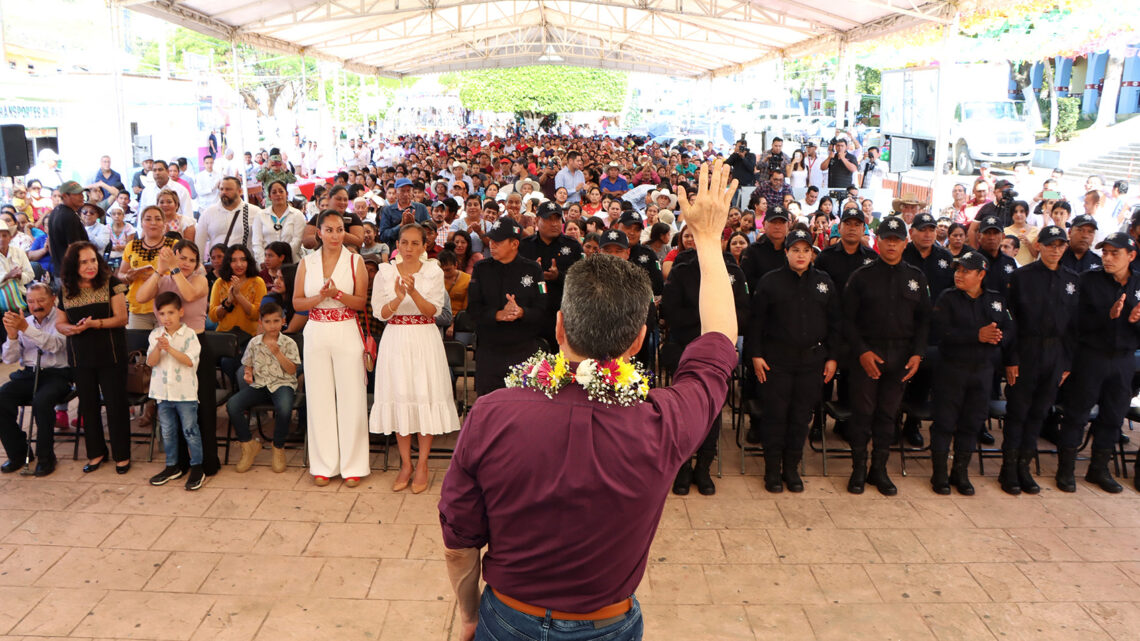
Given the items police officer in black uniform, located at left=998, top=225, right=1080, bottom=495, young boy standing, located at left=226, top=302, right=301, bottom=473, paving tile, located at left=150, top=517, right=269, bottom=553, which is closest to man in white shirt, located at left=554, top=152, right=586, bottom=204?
young boy standing, located at left=226, top=302, right=301, bottom=473

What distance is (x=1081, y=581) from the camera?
14.6ft

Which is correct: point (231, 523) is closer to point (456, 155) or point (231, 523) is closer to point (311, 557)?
point (311, 557)

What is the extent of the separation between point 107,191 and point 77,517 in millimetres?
8056

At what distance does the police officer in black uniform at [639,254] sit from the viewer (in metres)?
6.74

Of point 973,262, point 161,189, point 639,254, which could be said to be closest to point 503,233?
point 639,254

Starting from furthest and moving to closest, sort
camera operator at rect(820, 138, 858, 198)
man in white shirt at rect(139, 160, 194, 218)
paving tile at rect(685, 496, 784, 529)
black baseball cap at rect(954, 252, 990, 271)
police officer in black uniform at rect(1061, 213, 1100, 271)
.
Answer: camera operator at rect(820, 138, 858, 198), man in white shirt at rect(139, 160, 194, 218), police officer in black uniform at rect(1061, 213, 1100, 271), black baseball cap at rect(954, 252, 990, 271), paving tile at rect(685, 496, 784, 529)

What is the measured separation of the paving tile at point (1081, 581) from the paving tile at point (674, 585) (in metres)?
→ 1.73

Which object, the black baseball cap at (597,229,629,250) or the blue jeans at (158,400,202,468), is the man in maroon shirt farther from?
the blue jeans at (158,400,202,468)

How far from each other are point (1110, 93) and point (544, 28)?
18.2 metres

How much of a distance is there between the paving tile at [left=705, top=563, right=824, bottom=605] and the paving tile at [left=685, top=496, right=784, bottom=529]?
0.52 metres

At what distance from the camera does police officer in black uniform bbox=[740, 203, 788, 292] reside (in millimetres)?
6484

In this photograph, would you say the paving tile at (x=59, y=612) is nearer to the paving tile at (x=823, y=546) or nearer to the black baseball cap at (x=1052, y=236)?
the paving tile at (x=823, y=546)

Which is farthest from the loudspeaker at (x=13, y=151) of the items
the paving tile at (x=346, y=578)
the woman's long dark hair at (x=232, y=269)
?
the paving tile at (x=346, y=578)

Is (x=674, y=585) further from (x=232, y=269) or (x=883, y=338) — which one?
(x=232, y=269)
